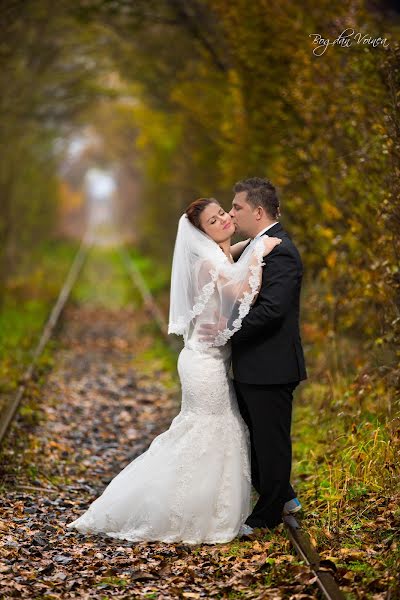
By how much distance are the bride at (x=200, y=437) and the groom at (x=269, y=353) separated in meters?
0.11

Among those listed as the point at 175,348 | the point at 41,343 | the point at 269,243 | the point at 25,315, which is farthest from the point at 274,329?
the point at 25,315

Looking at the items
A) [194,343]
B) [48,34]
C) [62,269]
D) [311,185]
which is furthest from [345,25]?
[62,269]

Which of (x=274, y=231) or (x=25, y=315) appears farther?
(x=25, y=315)

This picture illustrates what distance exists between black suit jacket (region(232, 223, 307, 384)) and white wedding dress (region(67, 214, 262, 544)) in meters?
0.15

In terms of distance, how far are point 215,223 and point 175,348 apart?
7665mm

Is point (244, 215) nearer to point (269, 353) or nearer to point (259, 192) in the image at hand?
point (259, 192)

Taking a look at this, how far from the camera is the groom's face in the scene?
6301mm

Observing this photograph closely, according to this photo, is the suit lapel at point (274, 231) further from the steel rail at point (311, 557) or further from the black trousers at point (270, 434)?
the steel rail at point (311, 557)

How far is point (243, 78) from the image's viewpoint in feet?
40.8

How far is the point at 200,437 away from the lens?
645 cm

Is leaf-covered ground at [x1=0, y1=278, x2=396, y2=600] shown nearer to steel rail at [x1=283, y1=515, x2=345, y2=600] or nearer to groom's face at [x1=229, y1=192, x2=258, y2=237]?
steel rail at [x1=283, y1=515, x2=345, y2=600]

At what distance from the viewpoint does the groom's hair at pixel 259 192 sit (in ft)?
20.5

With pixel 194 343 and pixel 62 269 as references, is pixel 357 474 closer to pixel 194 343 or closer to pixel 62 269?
pixel 194 343

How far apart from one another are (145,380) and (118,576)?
7.24 m
